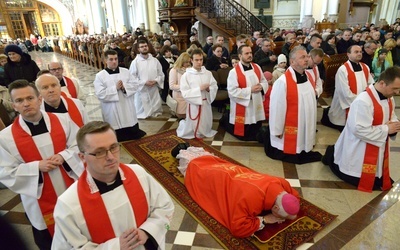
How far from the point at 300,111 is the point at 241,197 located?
198cm

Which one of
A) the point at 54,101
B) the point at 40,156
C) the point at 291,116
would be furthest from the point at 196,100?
the point at 40,156

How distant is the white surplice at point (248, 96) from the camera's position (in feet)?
15.8

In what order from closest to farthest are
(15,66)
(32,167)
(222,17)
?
(32,167) → (15,66) → (222,17)

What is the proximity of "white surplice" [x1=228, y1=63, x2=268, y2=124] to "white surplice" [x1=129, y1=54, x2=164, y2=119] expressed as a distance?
2.15m

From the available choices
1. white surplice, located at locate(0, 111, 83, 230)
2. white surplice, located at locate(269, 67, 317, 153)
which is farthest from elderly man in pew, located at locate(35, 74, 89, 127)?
white surplice, located at locate(269, 67, 317, 153)

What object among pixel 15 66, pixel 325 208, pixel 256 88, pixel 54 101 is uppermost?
pixel 15 66

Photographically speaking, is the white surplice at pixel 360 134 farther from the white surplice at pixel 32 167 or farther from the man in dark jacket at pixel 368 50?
the man in dark jacket at pixel 368 50

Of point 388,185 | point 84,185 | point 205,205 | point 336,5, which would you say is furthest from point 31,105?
point 336,5

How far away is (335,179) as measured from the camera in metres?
3.69

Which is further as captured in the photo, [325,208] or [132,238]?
[325,208]

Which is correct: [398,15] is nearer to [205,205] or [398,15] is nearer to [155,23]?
[155,23]

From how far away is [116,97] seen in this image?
4.94 m

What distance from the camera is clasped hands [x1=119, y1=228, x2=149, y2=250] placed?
156 centimetres

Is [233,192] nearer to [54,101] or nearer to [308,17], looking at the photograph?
[54,101]
